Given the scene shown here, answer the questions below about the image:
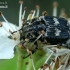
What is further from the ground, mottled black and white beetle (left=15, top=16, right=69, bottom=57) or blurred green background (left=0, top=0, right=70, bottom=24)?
mottled black and white beetle (left=15, top=16, right=69, bottom=57)

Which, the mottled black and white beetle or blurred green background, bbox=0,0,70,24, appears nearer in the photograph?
the mottled black and white beetle

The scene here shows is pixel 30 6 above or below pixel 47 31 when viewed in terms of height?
below

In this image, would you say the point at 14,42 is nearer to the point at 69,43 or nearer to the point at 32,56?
the point at 32,56

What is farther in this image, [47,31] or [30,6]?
[30,6]

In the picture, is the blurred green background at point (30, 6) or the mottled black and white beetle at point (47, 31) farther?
the blurred green background at point (30, 6)

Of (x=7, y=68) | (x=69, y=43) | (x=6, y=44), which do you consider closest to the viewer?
(x=69, y=43)

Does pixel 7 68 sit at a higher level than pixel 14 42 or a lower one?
lower

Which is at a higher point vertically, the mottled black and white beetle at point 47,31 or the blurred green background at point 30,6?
the mottled black and white beetle at point 47,31

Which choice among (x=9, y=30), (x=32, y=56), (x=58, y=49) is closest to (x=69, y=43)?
(x=58, y=49)
